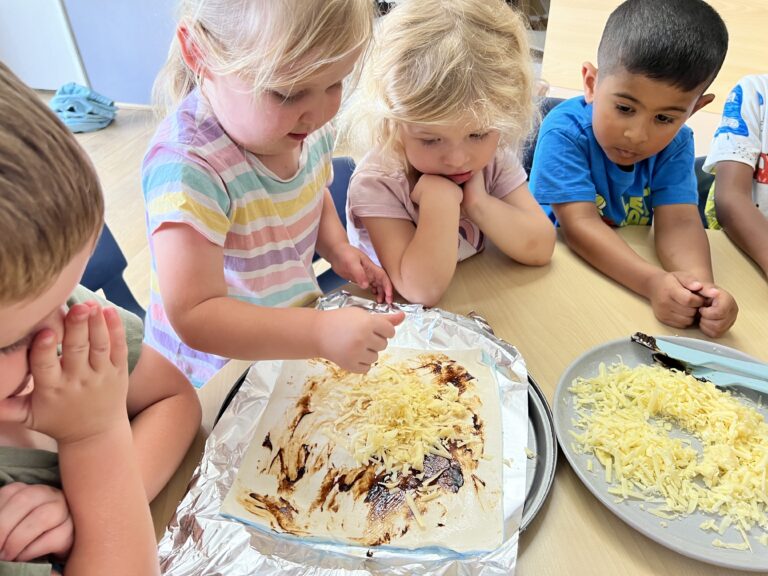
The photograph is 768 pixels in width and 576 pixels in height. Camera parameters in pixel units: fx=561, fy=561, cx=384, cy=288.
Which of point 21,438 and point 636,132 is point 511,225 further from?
point 21,438

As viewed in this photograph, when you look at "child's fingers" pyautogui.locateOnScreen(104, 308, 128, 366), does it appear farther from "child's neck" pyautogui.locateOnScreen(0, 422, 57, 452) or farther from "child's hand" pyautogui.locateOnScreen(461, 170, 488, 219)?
"child's hand" pyautogui.locateOnScreen(461, 170, 488, 219)

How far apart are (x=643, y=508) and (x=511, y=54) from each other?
2.66 feet

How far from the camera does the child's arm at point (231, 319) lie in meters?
0.77

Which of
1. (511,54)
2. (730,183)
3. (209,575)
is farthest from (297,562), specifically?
(730,183)

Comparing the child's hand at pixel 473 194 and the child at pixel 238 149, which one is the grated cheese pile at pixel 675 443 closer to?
the child at pixel 238 149

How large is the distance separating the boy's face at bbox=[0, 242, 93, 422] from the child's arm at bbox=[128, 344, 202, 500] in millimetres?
241

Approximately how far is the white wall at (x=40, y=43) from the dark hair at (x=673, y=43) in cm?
353

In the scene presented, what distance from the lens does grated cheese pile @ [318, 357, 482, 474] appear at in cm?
75

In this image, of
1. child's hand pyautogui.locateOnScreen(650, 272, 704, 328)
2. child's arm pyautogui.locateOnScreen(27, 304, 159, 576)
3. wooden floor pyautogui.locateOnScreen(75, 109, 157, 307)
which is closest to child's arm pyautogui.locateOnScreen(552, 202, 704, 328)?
child's hand pyautogui.locateOnScreen(650, 272, 704, 328)

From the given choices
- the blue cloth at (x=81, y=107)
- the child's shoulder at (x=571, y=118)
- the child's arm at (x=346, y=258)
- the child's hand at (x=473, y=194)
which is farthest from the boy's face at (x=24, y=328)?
the blue cloth at (x=81, y=107)

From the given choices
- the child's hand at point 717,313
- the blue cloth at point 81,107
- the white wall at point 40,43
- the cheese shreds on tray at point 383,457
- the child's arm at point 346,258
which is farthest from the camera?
the white wall at point 40,43

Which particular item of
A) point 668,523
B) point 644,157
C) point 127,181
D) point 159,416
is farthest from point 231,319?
point 127,181

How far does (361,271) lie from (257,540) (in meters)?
0.55

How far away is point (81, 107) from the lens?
3.36 metres
